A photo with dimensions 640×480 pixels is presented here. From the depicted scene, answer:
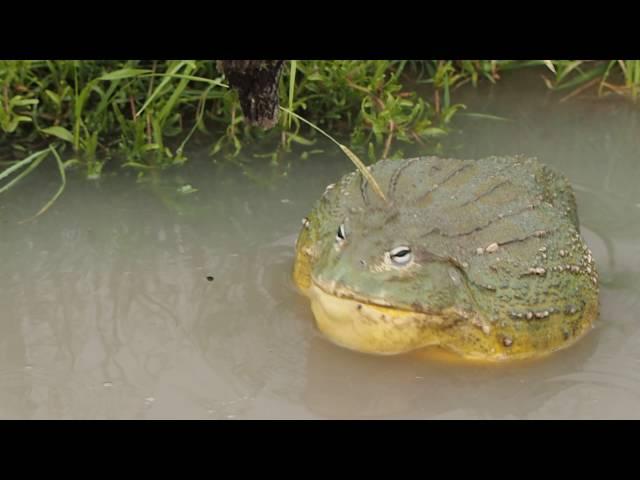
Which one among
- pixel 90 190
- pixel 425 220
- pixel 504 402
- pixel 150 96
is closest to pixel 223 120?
pixel 150 96

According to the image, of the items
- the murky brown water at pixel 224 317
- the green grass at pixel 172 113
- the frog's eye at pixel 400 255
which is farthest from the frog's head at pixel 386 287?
the green grass at pixel 172 113

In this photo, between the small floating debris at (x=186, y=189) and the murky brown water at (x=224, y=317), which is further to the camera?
the small floating debris at (x=186, y=189)

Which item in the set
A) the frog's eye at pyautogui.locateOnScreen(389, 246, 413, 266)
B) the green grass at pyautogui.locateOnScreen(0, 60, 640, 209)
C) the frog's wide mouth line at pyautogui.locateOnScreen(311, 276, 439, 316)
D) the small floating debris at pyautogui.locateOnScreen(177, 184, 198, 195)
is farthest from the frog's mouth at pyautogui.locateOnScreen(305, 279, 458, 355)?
the green grass at pyautogui.locateOnScreen(0, 60, 640, 209)

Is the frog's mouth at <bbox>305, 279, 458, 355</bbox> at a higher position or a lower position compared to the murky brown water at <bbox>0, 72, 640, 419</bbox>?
higher

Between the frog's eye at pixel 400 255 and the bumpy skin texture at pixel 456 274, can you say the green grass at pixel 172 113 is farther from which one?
the frog's eye at pixel 400 255

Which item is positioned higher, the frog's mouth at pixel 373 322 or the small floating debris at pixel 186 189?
the frog's mouth at pixel 373 322

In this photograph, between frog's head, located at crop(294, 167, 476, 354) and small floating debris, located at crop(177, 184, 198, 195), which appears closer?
frog's head, located at crop(294, 167, 476, 354)

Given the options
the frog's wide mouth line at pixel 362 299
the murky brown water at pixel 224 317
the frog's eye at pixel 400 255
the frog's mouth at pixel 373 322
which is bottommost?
the murky brown water at pixel 224 317

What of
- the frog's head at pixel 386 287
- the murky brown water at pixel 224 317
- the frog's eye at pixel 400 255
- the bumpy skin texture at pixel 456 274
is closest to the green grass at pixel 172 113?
the murky brown water at pixel 224 317

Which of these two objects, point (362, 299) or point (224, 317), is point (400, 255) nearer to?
point (362, 299)

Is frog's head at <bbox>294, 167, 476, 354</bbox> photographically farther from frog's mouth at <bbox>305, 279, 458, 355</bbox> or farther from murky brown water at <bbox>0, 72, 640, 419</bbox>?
murky brown water at <bbox>0, 72, 640, 419</bbox>
